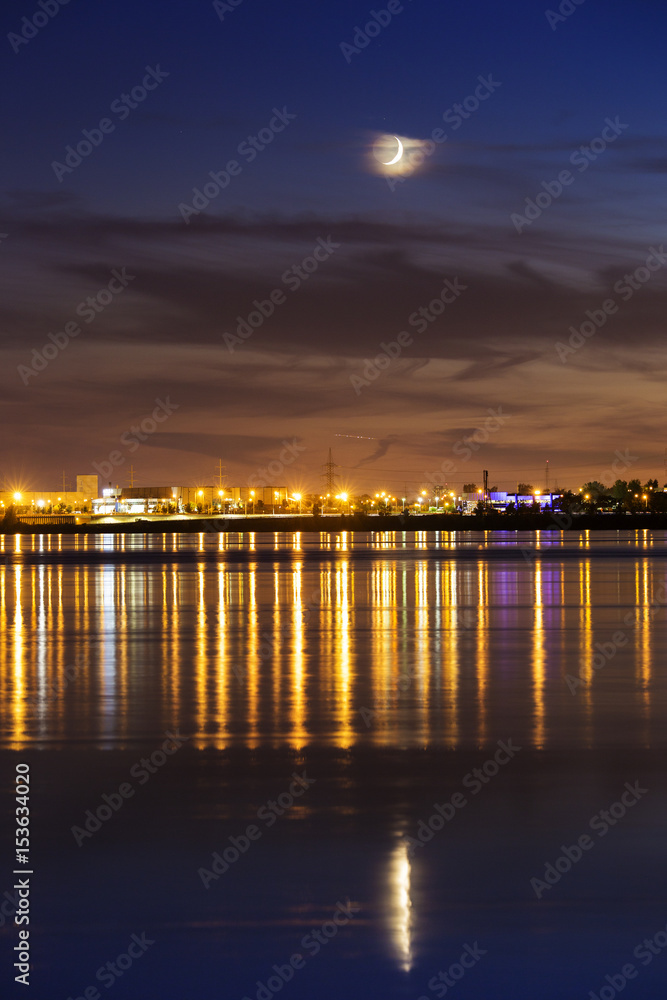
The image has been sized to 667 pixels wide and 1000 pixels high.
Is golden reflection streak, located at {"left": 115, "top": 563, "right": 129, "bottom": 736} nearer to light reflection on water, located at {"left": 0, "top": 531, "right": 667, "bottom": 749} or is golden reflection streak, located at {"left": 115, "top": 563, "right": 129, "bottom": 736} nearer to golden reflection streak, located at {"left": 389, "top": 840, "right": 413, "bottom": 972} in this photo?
light reflection on water, located at {"left": 0, "top": 531, "right": 667, "bottom": 749}

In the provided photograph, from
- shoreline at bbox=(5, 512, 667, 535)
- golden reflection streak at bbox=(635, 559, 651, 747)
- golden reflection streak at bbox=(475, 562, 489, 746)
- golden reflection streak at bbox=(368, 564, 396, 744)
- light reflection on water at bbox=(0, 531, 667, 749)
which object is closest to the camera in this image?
light reflection on water at bbox=(0, 531, 667, 749)

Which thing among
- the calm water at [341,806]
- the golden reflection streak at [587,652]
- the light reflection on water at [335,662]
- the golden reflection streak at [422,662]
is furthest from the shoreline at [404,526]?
the calm water at [341,806]

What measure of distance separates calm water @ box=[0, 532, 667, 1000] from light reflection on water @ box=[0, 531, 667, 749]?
68 millimetres

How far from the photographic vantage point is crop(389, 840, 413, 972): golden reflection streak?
5477mm

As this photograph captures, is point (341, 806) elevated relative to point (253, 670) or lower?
lower

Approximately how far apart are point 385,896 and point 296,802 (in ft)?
6.62

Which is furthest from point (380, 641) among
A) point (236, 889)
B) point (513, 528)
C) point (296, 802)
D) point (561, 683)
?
point (513, 528)

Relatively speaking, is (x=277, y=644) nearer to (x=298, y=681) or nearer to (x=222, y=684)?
(x=298, y=681)

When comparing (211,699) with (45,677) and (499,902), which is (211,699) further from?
(499,902)

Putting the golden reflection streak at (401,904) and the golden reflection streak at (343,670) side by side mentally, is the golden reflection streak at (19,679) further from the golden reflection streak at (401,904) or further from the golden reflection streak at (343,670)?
the golden reflection streak at (401,904)

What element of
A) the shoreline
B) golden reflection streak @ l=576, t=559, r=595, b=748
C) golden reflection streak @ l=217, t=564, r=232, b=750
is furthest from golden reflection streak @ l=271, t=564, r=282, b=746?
the shoreline

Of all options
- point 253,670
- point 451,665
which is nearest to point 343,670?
point 253,670

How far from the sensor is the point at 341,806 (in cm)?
793

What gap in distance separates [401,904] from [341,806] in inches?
76.7
